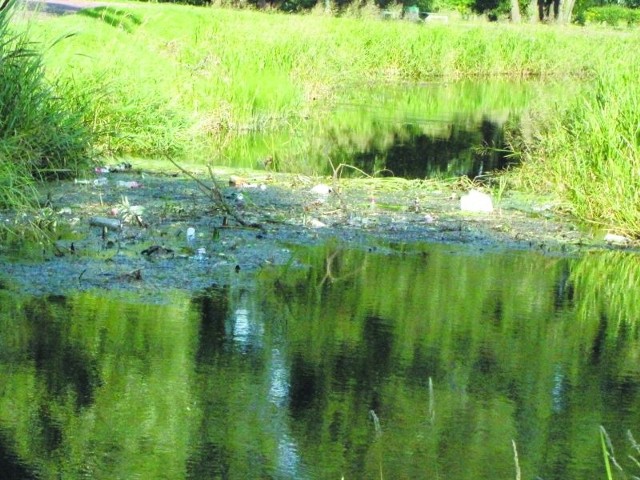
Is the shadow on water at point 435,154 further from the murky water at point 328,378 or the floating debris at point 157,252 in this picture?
the murky water at point 328,378

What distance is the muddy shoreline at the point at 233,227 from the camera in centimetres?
714

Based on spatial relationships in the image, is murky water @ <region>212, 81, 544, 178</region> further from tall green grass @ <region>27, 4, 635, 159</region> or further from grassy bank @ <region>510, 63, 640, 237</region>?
grassy bank @ <region>510, 63, 640, 237</region>

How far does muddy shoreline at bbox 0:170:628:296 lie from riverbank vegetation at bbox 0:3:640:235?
17.3 inches

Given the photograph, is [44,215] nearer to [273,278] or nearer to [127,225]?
[127,225]

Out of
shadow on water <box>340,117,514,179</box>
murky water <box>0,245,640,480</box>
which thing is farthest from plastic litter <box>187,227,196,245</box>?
shadow on water <box>340,117,514,179</box>

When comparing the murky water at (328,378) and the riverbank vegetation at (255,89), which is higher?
the riverbank vegetation at (255,89)

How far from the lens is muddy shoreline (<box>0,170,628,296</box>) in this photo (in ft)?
23.4

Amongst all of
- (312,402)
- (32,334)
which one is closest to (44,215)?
(32,334)

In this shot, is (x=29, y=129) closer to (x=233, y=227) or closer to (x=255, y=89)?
(x=233, y=227)

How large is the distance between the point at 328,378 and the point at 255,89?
1059 centimetres

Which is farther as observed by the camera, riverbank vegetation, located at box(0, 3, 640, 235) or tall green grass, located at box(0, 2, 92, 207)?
riverbank vegetation, located at box(0, 3, 640, 235)

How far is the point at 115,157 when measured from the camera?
11.7 m

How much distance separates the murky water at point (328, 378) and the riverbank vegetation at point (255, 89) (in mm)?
2305

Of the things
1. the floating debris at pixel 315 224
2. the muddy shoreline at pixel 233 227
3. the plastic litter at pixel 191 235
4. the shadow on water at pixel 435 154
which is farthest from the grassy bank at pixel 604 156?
the plastic litter at pixel 191 235
